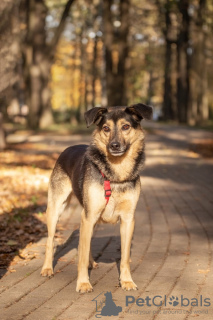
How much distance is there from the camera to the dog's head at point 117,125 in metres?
5.65

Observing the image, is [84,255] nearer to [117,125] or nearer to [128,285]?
[128,285]

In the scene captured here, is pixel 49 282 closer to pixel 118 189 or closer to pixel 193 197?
pixel 118 189

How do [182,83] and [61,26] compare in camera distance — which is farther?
[182,83]

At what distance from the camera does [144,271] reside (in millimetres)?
6164

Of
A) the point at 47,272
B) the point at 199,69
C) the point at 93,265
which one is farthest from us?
the point at 199,69

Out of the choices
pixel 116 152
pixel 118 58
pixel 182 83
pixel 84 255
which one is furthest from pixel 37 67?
pixel 84 255

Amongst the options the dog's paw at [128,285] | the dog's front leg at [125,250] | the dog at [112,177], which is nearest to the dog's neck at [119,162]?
the dog at [112,177]

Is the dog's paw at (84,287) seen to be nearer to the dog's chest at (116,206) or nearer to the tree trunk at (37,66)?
the dog's chest at (116,206)

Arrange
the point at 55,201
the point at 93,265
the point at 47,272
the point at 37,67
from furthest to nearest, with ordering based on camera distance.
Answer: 1. the point at 37,67
2. the point at 55,201
3. the point at 93,265
4. the point at 47,272

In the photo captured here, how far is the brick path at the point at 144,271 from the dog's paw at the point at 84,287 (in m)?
0.07

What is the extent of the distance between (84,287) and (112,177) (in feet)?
3.73

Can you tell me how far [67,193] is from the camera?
21.5ft

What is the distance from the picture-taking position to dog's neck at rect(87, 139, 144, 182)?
19.1 ft

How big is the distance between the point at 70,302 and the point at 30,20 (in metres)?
31.5
